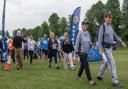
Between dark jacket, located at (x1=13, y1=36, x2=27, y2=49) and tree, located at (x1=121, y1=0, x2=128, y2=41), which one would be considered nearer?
dark jacket, located at (x1=13, y1=36, x2=27, y2=49)

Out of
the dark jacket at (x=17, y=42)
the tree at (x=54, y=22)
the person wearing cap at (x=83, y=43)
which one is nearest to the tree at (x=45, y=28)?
the tree at (x=54, y=22)

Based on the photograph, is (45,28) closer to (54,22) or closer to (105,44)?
(54,22)

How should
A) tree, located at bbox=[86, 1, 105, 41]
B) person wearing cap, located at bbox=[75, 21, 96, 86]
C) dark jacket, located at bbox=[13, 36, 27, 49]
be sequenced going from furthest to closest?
tree, located at bbox=[86, 1, 105, 41], dark jacket, located at bbox=[13, 36, 27, 49], person wearing cap, located at bbox=[75, 21, 96, 86]

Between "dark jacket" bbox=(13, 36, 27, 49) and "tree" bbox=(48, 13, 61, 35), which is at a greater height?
"tree" bbox=(48, 13, 61, 35)

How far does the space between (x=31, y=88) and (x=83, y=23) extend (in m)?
2.86

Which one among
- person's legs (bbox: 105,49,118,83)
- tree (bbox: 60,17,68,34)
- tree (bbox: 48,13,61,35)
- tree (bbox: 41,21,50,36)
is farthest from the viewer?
tree (bbox: 41,21,50,36)

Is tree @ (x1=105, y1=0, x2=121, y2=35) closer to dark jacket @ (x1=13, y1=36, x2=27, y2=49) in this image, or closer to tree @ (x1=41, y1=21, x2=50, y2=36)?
→ tree @ (x1=41, y1=21, x2=50, y2=36)

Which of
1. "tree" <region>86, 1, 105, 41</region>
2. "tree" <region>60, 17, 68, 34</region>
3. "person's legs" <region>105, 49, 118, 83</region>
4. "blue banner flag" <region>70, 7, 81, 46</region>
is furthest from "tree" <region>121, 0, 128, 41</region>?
"person's legs" <region>105, 49, 118, 83</region>

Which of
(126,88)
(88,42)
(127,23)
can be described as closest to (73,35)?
(88,42)

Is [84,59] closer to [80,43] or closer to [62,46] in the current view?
[80,43]

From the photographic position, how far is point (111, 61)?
469 inches

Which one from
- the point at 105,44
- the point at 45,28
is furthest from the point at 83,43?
the point at 45,28

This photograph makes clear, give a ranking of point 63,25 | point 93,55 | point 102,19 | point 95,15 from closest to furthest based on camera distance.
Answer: point 93,55
point 102,19
point 95,15
point 63,25

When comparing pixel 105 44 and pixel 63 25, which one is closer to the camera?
pixel 105 44
